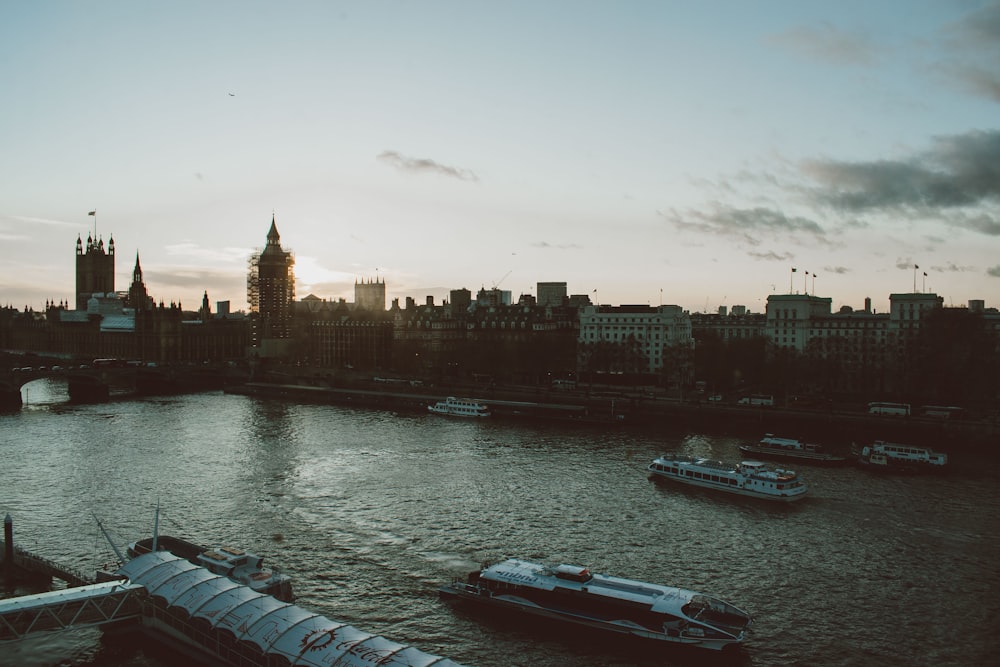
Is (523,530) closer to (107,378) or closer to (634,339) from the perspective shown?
(634,339)

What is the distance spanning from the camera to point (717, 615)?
3141 cm

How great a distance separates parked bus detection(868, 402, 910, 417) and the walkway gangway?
74718mm

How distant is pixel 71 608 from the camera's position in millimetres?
28016

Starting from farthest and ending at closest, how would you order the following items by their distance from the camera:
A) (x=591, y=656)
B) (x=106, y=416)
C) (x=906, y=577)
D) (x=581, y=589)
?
(x=106, y=416) < (x=906, y=577) < (x=581, y=589) < (x=591, y=656)

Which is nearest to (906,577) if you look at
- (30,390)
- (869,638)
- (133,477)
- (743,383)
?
(869,638)

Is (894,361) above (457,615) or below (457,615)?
above

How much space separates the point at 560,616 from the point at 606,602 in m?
2.11

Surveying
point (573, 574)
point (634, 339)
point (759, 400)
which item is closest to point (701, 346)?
point (634, 339)

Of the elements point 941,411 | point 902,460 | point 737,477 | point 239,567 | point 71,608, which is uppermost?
point 941,411

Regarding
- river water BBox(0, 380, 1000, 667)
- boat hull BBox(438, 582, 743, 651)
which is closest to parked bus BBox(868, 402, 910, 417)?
river water BBox(0, 380, 1000, 667)

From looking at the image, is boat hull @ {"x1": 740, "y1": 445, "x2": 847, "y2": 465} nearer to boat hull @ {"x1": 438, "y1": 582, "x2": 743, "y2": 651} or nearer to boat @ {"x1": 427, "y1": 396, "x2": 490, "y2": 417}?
boat @ {"x1": 427, "y1": 396, "x2": 490, "y2": 417}

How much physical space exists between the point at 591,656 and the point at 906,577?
17.8 metres

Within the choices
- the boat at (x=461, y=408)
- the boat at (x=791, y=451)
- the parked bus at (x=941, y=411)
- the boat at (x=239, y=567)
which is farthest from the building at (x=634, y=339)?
the boat at (x=239, y=567)

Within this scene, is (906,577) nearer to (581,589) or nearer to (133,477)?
(581,589)
